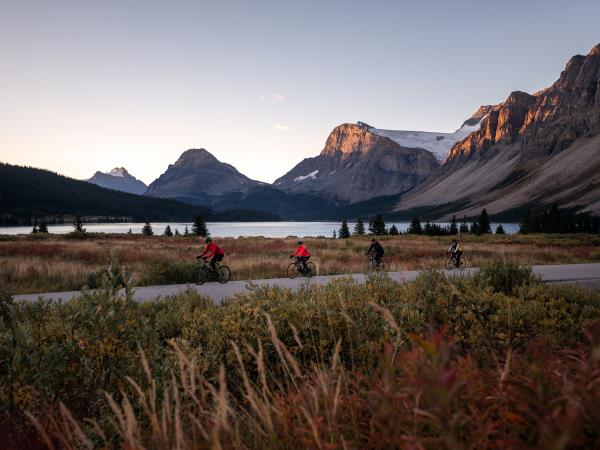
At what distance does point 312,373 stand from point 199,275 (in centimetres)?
1342

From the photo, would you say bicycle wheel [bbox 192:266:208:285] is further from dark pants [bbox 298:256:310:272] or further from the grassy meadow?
the grassy meadow

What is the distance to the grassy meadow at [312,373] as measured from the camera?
6.77ft

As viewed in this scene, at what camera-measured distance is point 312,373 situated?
425 centimetres

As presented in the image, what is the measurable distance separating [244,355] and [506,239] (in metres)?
46.1

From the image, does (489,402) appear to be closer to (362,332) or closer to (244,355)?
(362,332)

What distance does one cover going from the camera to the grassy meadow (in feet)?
6.77

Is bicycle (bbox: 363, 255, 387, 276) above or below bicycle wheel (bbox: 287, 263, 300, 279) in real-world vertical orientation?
above

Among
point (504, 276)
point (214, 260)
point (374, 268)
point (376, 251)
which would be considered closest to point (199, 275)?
point (214, 260)

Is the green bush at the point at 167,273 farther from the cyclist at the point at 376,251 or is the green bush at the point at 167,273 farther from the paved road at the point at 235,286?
the cyclist at the point at 376,251

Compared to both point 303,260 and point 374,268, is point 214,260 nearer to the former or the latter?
point 303,260

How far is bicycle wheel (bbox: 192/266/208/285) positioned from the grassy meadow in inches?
243

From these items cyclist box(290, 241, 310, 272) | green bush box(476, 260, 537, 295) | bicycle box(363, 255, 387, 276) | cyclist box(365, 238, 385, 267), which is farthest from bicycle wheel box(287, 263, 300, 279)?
green bush box(476, 260, 537, 295)

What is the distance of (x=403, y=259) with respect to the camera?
1016 inches

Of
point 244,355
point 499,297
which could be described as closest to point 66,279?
point 244,355
